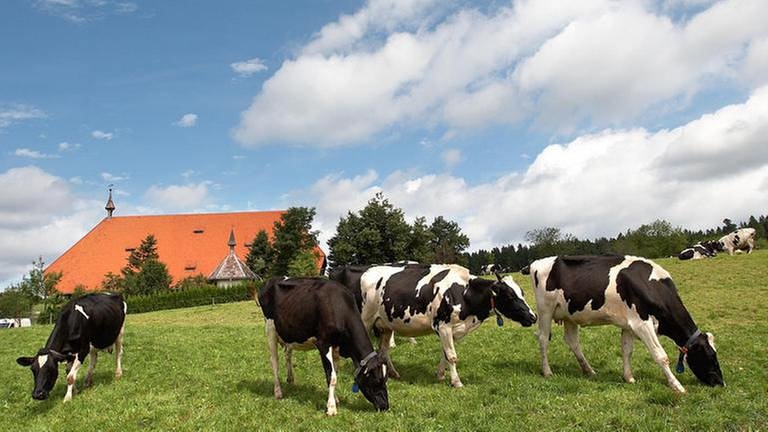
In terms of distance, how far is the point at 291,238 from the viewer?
6500 cm

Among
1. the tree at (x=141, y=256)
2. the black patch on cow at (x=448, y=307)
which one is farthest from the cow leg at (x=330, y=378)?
the tree at (x=141, y=256)

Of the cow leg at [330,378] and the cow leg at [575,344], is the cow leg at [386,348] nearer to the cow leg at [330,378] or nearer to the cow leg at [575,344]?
the cow leg at [330,378]

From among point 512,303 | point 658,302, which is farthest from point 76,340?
point 658,302

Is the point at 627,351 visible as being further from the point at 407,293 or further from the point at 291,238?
the point at 291,238

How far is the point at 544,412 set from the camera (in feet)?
28.7

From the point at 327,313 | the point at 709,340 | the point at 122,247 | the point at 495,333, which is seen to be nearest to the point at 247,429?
the point at 327,313

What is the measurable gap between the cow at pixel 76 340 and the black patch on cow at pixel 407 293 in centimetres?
667

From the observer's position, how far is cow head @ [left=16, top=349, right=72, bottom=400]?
10812mm

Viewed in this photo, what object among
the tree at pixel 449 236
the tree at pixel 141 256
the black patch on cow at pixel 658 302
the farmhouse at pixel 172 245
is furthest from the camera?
the tree at pixel 449 236

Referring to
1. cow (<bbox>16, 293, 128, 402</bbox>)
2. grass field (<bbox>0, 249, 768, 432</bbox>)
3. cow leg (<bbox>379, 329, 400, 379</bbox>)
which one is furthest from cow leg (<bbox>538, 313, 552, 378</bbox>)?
cow (<bbox>16, 293, 128, 402</bbox>)

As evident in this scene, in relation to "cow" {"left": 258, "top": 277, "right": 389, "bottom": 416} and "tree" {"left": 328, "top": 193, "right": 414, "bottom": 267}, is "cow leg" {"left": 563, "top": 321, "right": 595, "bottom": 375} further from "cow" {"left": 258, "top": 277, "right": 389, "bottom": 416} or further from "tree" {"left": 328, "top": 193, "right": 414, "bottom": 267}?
"tree" {"left": 328, "top": 193, "right": 414, "bottom": 267}

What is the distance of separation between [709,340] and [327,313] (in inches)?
279

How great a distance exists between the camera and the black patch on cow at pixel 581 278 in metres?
11.2

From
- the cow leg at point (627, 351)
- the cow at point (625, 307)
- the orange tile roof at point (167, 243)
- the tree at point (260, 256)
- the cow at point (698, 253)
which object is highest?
the orange tile roof at point (167, 243)
